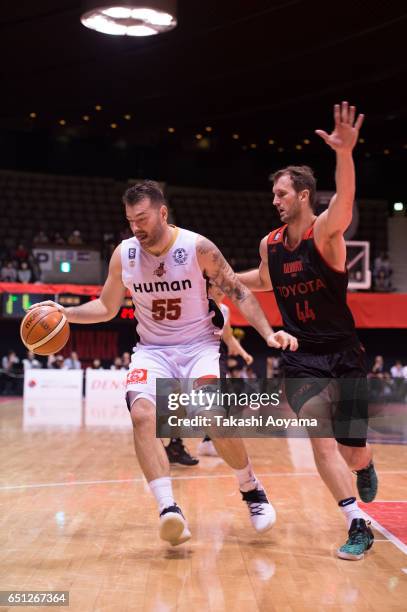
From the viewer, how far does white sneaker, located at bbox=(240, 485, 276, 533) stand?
4.74m

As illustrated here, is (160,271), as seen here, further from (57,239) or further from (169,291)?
(57,239)

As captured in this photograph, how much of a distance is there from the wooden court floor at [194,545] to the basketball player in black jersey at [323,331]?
0.45 meters

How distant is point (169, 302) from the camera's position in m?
4.82

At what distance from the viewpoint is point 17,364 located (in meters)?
20.5

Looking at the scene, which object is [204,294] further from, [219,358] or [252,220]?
[252,220]

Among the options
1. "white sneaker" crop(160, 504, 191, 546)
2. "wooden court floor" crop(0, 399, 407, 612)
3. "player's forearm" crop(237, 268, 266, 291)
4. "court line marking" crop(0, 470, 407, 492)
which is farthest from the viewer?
"court line marking" crop(0, 470, 407, 492)

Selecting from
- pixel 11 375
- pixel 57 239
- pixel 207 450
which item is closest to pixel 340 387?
pixel 207 450

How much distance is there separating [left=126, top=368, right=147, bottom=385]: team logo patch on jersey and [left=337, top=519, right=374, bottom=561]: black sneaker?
147 cm

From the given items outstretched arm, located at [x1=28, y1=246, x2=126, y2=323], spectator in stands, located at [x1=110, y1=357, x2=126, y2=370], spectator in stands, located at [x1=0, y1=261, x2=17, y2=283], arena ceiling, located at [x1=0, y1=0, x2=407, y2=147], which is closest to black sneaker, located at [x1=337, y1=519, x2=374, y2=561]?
outstretched arm, located at [x1=28, y1=246, x2=126, y2=323]

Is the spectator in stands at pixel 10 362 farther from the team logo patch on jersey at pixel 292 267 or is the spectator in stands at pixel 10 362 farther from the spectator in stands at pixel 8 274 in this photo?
the team logo patch on jersey at pixel 292 267

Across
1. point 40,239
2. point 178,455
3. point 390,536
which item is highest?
point 40,239

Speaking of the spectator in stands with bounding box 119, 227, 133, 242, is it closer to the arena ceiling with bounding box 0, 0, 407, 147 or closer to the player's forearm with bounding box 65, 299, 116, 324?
the arena ceiling with bounding box 0, 0, 407, 147

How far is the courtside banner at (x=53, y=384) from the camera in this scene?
18156 mm

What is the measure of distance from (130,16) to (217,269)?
11603mm
